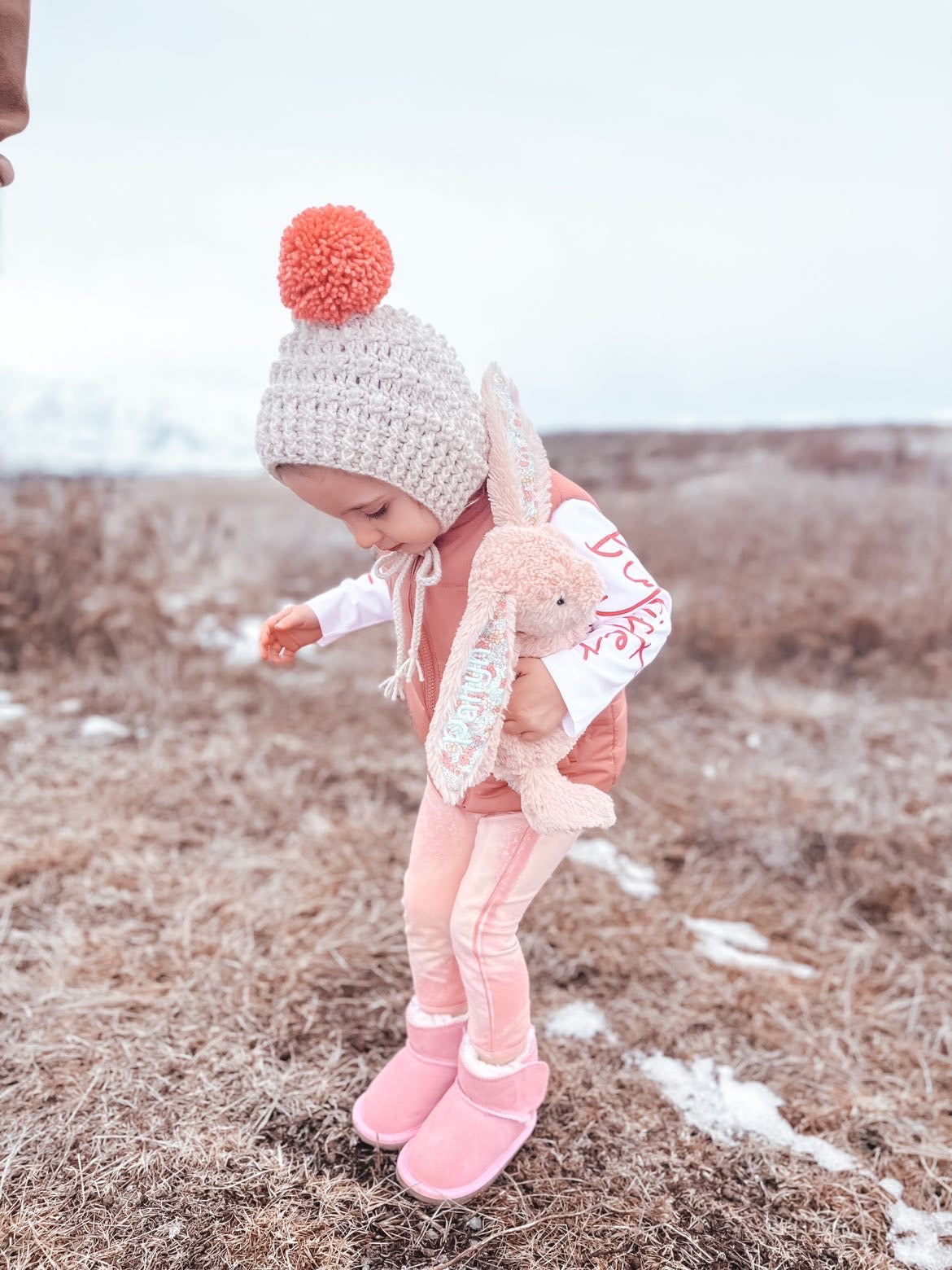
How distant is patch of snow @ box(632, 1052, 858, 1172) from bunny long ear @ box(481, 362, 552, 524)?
146 cm

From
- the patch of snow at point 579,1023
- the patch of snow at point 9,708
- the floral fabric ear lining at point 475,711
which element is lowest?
the patch of snow at point 9,708

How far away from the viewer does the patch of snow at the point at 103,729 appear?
4.04 m

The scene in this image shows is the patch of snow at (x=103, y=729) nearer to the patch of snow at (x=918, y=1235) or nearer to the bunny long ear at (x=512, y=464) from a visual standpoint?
the bunny long ear at (x=512, y=464)

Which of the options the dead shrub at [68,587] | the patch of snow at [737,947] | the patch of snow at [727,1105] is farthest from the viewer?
the dead shrub at [68,587]

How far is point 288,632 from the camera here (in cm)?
192

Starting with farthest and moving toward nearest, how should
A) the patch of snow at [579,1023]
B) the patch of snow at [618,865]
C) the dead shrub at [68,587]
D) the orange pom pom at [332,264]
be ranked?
the dead shrub at [68,587]
the patch of snow at [618,865]
the patch of snow at [579,1023]
the orange pom pom at [332,264]

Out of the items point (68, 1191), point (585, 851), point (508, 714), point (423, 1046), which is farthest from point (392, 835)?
point (508, 714)

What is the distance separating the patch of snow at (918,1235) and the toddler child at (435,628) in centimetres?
77

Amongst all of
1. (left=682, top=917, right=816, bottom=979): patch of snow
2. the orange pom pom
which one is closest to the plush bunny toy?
the orange pom pom

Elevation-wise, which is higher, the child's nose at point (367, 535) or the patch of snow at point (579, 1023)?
the child's nose at point (367, 535)

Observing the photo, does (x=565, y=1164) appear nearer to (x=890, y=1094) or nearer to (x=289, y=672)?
(x=890, y=1094)

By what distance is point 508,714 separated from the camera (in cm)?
→ 160

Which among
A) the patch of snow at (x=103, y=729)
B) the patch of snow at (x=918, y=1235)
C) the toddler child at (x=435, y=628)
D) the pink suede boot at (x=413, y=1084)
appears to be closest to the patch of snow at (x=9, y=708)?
the patch of snow at (x=103, y=729)

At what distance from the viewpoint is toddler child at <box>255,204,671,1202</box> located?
1.47m
